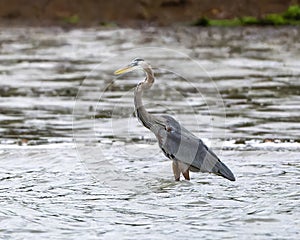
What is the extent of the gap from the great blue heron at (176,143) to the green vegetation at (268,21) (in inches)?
770

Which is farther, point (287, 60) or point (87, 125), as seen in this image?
point (287, 60)

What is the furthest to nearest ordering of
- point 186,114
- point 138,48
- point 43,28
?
point 43,28, point 138,48, point 186,114

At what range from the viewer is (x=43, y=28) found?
30266 mm

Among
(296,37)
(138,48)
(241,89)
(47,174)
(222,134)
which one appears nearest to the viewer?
(47,174)

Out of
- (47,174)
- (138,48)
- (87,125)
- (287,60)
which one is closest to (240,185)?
(47,174)

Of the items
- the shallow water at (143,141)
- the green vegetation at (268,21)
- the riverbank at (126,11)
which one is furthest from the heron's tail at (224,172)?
the riverbank at (126,11)

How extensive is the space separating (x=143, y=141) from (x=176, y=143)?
9.33 ft

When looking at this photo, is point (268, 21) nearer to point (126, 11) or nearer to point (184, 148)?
point (126, 11)

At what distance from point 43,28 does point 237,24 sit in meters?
6.10

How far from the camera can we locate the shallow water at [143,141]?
28.2ft

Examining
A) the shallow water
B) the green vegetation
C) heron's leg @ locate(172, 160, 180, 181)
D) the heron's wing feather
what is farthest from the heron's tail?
the green vegetation

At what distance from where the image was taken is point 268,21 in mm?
29594

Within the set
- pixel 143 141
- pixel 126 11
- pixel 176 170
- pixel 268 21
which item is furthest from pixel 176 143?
pixel 126 11

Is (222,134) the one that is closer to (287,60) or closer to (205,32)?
(287,60)
